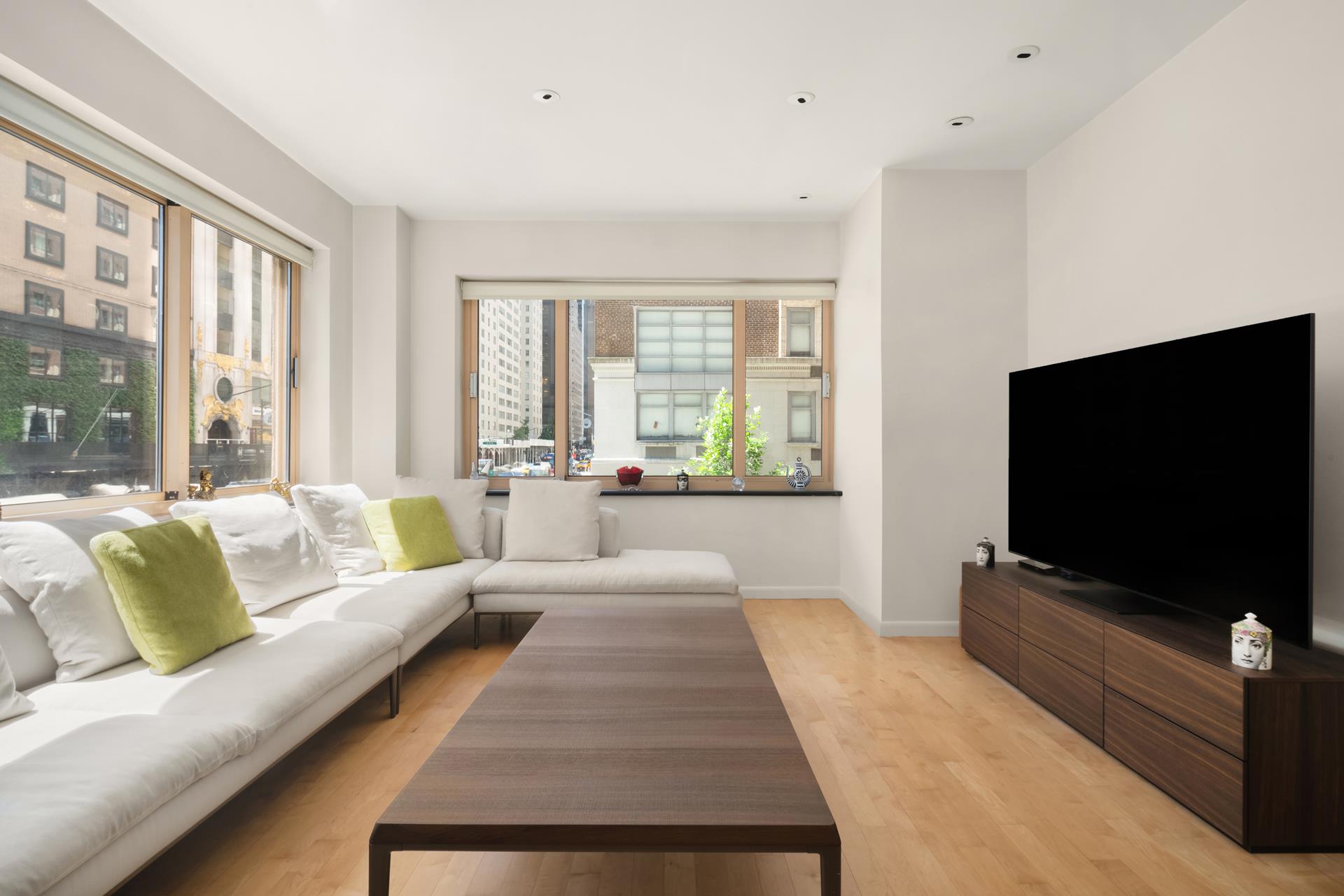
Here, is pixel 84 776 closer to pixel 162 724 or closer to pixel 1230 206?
pixel 162 724

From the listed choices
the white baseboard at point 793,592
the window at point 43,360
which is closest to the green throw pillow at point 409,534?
the window at point 43,360

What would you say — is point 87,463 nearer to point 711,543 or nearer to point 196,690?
point 196,690

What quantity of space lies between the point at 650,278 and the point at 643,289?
0.34ft

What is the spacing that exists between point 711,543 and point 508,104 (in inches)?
121

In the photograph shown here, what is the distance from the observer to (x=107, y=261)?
9.02ft

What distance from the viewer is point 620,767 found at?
1463 millimetres

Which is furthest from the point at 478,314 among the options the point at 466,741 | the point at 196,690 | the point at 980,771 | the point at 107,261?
the point at 980,771

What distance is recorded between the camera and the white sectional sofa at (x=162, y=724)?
1.25 meters

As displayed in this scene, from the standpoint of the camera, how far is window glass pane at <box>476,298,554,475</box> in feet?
16.3

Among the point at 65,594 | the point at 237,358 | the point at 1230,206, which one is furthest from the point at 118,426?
the point at 1230,206

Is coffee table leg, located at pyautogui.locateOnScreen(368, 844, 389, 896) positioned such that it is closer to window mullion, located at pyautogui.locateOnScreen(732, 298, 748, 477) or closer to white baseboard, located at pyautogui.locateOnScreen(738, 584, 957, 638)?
white baseboard, located at pyautogui.locateOnScreen(738, 584, 957, 638)

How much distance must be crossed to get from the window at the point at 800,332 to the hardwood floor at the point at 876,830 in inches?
109

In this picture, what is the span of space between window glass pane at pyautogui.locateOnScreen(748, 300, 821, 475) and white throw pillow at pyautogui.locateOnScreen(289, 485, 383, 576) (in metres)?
2.70

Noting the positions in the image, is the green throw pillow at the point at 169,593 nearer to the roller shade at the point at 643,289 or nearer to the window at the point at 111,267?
the window at the point at 111,267
